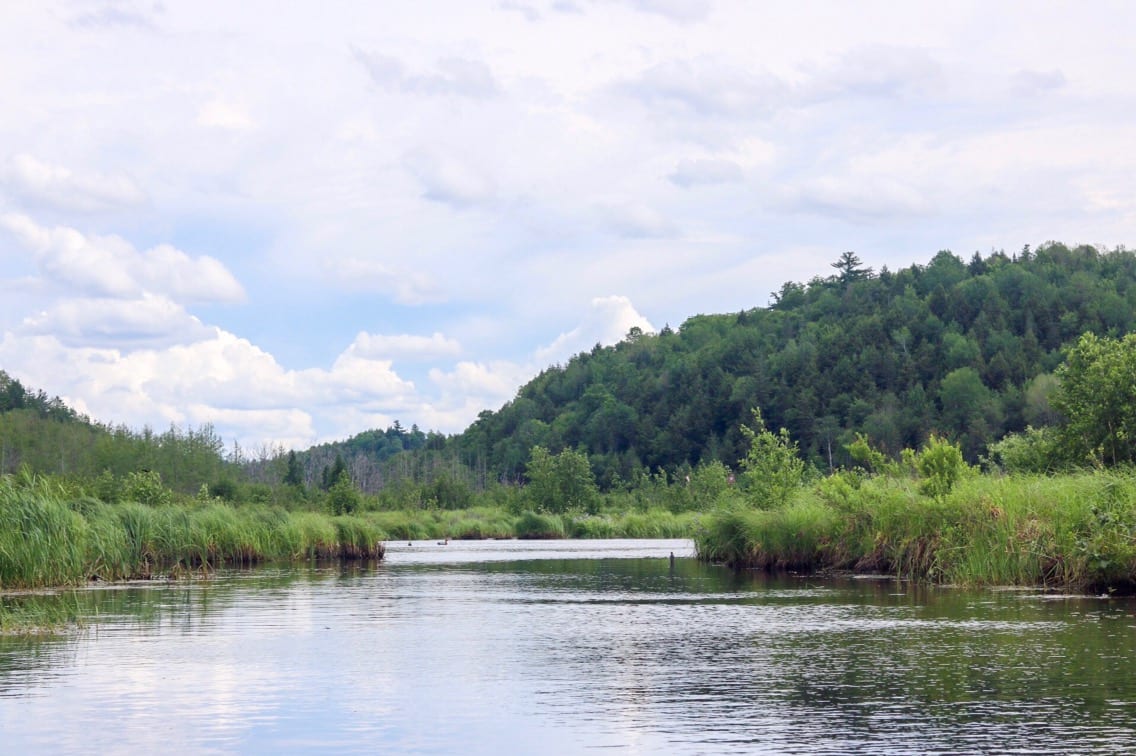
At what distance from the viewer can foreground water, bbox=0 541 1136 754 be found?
13.4m

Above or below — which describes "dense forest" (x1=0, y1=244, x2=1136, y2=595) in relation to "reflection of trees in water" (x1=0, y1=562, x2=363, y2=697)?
above

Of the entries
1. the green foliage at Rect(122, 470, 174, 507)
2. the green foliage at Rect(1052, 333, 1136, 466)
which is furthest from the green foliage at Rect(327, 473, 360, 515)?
the green foliage at Rect(1052, 333, 1136, 466)

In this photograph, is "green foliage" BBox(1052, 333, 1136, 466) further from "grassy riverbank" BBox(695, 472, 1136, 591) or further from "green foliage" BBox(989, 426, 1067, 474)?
"grassy riverbank" BBox(695, 472, 1136, 591)

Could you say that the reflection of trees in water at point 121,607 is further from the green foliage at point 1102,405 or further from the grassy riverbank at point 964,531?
the green foliage at point 1102,405

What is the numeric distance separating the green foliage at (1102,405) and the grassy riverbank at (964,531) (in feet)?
17.5

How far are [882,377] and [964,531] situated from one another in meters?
146

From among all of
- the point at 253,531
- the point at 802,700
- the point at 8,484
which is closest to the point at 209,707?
the point at 802,700

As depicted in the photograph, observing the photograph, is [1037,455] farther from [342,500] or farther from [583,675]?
[342,500]

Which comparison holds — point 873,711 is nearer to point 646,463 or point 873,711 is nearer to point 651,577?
point 651,577

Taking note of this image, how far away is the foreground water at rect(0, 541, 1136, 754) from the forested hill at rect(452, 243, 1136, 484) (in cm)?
13369

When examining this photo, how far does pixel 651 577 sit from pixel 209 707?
85.5ft

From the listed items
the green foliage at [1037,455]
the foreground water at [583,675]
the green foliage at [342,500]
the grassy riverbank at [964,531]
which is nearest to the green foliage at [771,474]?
the grassy riverbank at [964,531]

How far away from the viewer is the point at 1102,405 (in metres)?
39.3

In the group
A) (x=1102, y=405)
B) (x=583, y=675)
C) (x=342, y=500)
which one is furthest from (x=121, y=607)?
(x=342, y=500)
